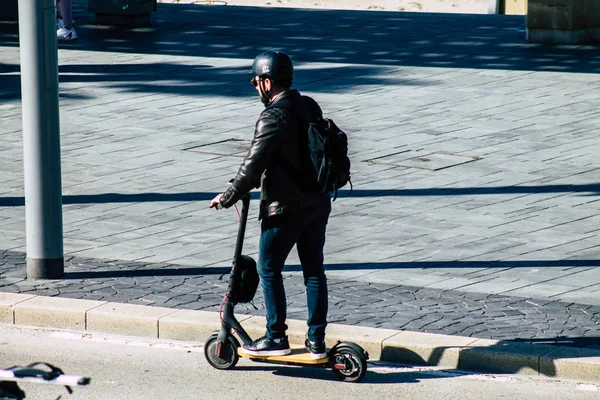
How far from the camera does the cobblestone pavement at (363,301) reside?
727 centimetres

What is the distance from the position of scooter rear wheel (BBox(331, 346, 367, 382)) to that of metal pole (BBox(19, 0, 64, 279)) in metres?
2.67

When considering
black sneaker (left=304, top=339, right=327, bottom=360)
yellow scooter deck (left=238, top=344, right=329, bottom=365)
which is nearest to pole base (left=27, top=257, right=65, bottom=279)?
yellow scooter deck (left=238, top=344, right=329, bottom=365)

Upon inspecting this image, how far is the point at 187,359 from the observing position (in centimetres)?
711

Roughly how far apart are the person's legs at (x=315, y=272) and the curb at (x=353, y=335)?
0.41m

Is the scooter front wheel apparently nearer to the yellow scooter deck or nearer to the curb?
the yellow scooter deck

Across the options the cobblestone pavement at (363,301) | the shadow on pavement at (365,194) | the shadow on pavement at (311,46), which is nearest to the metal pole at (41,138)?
the cobblestone pavement at (363,301)

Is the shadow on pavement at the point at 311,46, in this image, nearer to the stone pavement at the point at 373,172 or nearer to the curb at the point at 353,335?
the stone pavement at the point at 373,172

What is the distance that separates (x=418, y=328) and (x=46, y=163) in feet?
9.79

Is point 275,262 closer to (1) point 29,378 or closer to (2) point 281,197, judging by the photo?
(2) point 281,197

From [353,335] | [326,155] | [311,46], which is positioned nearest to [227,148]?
[353,335]

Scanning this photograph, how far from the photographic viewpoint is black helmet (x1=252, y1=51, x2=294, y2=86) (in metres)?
6.51

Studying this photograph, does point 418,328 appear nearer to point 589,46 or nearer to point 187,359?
Answer: point 187,359

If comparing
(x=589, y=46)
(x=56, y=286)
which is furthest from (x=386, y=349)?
(x=589, y=46)

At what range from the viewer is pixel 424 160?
12.4m
